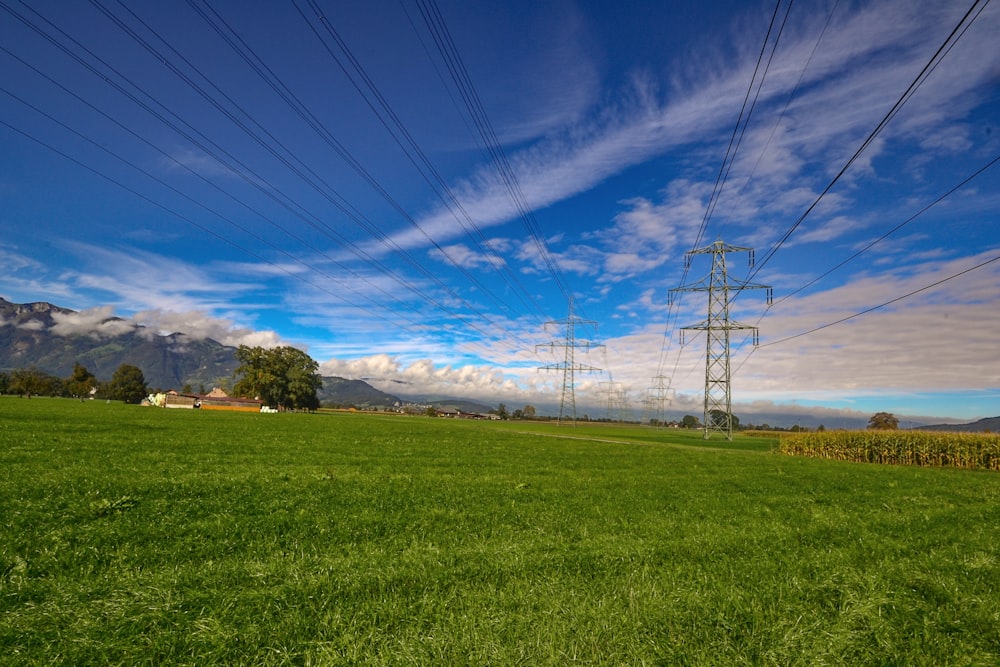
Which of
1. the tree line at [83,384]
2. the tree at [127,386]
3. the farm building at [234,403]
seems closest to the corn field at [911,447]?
the farm building at [234,403]

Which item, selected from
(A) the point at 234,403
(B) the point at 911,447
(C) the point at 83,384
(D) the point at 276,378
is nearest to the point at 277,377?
(D) the point at 276,378

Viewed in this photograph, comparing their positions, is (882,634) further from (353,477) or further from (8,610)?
(353,477)

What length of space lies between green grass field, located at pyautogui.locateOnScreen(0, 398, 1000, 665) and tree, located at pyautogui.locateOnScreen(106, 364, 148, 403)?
20894cm

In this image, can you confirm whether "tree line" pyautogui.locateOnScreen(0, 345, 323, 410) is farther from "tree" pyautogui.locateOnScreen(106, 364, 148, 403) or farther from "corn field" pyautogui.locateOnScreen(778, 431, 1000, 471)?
"corn field" pyautogui.locateOnScreen(778, 431, 1000, 471)

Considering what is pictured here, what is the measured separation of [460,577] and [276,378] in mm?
152036

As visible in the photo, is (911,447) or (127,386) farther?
(127,386)

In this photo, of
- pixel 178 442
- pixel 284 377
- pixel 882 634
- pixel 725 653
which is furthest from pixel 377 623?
pixel 284 377

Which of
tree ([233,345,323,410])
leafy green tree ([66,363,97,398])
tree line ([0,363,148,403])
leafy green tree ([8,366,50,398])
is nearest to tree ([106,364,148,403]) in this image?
tree line ([0,363,148,403])

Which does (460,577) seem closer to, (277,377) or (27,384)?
(277,377)

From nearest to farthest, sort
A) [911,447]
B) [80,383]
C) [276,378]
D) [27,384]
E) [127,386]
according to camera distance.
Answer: [911,447] < [276,378] < [27,384] < [80,383] < [127,386]

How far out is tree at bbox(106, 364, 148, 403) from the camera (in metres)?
178

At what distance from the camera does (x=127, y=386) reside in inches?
7037

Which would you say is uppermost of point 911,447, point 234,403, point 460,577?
point 911,447

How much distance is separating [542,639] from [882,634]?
3.83m
